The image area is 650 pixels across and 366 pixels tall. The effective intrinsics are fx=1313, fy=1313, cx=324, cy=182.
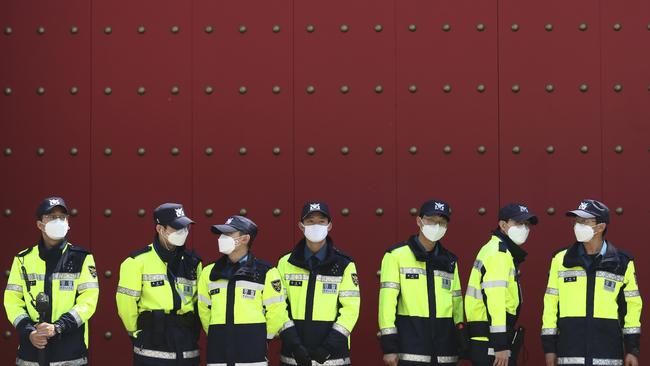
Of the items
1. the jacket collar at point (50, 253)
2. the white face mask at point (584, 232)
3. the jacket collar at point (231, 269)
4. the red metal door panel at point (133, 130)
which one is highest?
the red metal door panel at point (133, 130)

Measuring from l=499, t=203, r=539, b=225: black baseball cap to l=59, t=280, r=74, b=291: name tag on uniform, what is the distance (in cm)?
244

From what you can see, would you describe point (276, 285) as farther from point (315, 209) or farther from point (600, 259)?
point (600, 259)

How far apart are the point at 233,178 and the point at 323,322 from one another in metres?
1.40

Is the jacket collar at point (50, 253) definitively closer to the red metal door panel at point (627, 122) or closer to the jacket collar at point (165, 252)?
the jacket collar at point (165, 252)

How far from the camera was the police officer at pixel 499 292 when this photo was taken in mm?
7277

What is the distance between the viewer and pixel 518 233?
7.48 m

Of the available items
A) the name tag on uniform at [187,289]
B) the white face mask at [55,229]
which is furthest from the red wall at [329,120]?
the white face mask at [55,229]

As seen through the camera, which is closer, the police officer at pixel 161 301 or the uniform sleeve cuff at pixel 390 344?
the police officer at pixel 161 301

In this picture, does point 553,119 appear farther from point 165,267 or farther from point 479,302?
point 165,267

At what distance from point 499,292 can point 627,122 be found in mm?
1626

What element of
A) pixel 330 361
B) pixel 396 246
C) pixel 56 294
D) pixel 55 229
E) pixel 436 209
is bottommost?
pixel 330 361

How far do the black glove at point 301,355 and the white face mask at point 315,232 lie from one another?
62cm

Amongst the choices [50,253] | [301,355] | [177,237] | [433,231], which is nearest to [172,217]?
[177,237]

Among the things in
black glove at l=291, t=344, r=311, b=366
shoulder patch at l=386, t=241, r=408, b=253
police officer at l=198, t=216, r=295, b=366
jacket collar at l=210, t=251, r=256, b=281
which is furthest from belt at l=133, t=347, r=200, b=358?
shoulder patch at l=386, t=241, r=408, b=253
